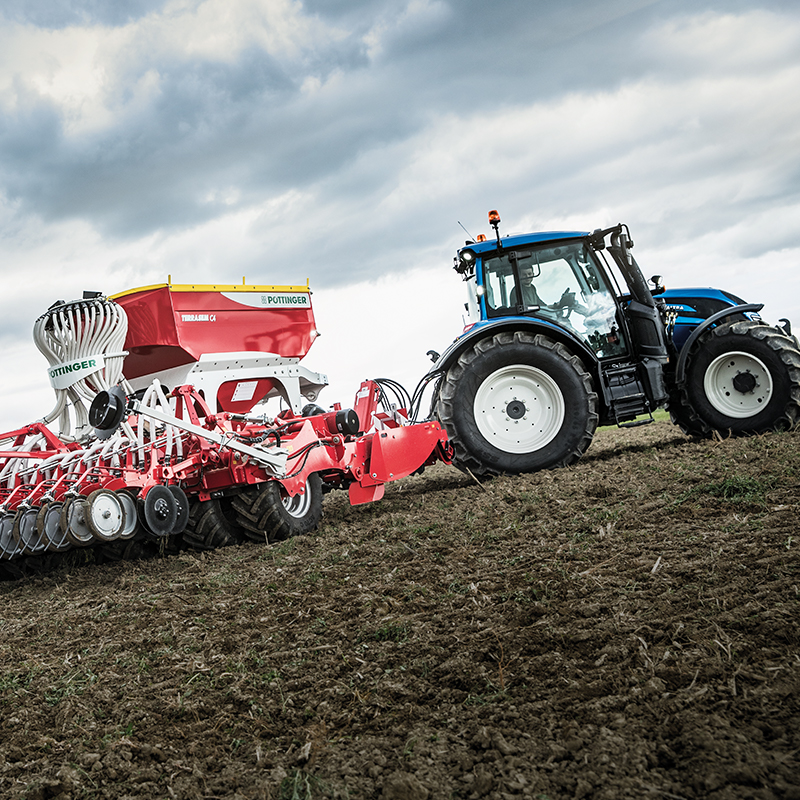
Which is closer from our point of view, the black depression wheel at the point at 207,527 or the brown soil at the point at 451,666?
the brown soil at the point at 451,666

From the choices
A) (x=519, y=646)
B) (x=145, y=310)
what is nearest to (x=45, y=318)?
(x=145, y=310)

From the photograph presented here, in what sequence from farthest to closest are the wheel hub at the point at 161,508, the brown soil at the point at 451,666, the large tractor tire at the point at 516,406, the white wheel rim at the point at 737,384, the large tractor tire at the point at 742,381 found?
the white wheel rim at the point at 737,384 → the large tractor tire at the point at 742,381 → the large tractor tire at the point at 516,406 → the wheel hub at the point at 161,508 → the brown soil at the point at 451,666

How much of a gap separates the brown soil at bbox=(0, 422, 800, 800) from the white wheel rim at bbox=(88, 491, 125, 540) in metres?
0.38

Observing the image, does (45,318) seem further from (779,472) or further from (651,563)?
(779,472)

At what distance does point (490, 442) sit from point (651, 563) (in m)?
3.48

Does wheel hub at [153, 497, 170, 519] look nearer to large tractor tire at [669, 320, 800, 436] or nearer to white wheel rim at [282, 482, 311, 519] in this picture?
white wheel rim at [282, 482, 311, 519]

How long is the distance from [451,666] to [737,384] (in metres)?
5.70

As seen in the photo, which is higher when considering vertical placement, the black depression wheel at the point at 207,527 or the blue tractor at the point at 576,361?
the blue tractor at the point at 576,361

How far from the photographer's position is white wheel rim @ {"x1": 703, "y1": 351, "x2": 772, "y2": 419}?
23.4ft

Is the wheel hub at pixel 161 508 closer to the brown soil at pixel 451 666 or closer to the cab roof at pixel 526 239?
the brown soil at pixel 451 666

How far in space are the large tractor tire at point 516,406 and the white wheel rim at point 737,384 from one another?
1386 mm

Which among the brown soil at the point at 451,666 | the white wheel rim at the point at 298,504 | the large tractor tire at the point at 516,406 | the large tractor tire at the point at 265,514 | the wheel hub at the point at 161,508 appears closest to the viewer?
the brown soil at the point at 451,666

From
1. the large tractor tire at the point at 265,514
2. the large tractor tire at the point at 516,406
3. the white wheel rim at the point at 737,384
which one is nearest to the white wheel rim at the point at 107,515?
the large tractor tire at the point at 265,514

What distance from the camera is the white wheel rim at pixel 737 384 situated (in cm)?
713
